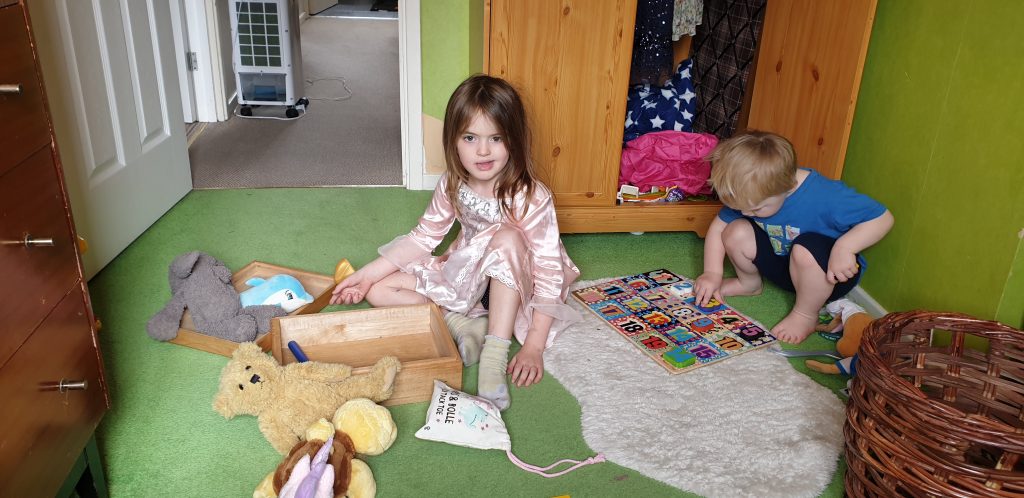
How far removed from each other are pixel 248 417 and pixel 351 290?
419 mm

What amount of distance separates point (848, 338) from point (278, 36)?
2.69 m

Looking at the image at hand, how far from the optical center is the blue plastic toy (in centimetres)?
166

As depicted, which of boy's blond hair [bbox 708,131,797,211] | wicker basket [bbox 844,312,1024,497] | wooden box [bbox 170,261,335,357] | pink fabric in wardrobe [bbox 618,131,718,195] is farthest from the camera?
pink fabric in wardrobe [bbox 618,131,718,195]

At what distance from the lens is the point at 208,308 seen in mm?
1583

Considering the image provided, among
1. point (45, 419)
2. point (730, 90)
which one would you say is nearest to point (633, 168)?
point (730, 90)

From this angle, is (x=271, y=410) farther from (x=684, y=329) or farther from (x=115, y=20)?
(x=115, y=20)

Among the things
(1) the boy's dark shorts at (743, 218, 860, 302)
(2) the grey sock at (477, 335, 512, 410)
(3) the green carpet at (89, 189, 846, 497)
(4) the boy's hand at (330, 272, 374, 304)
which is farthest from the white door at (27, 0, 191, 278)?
(1) the boy's dark shorts at (743, 218, 860, 302)

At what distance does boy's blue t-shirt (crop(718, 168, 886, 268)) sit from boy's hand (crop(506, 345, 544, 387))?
0.64m

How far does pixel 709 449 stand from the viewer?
1.32 meters

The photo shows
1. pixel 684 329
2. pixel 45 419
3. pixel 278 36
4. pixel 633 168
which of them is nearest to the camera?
pixel 45 419

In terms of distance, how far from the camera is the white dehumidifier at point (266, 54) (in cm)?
332

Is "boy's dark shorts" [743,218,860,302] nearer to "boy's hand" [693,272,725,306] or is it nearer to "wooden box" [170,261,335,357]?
→ "boy's hand" [693,272,725,306]

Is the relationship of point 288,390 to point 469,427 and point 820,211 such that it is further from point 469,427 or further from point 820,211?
point 820,211

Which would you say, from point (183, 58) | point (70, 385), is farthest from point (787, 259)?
point (183, 58)
